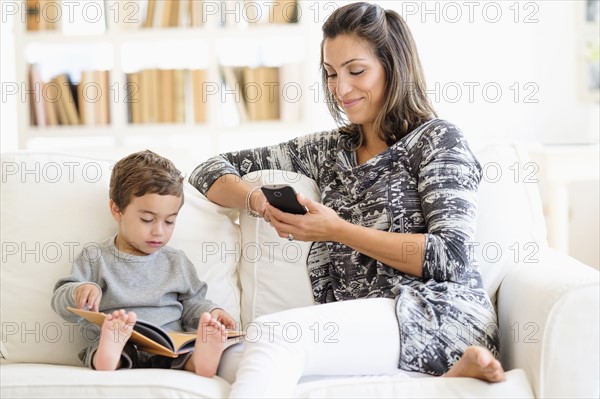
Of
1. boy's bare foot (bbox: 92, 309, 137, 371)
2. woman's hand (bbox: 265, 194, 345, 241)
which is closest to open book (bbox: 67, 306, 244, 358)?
boy's bare foot (bbox: 92, 309, 137, 371)

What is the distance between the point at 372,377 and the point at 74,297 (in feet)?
2.14

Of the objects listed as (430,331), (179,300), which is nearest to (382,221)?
(430,331)

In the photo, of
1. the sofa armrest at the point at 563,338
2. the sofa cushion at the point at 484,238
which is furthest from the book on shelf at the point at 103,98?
the sofa armrest at the point at 563,338

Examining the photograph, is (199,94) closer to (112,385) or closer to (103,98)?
(103,98)

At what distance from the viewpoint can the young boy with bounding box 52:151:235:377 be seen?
176cm

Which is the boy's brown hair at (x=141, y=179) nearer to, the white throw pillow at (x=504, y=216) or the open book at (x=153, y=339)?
the open book at (x=153, y=339)

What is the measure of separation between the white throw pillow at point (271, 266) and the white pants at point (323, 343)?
32 centimetres

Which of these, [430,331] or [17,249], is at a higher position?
[17,249]

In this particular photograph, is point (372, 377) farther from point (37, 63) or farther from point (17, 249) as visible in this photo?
point (37, 63)

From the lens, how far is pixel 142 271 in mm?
1854

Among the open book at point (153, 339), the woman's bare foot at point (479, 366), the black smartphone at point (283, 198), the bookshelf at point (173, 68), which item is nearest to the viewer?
the woman's bare foot at point (479, 366)

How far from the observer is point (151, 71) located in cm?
370

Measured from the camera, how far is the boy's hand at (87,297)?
169 cm

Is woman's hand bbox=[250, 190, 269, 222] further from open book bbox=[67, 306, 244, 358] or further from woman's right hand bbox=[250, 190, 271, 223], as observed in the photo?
open book bbox=[67, 306, 244, 358]
